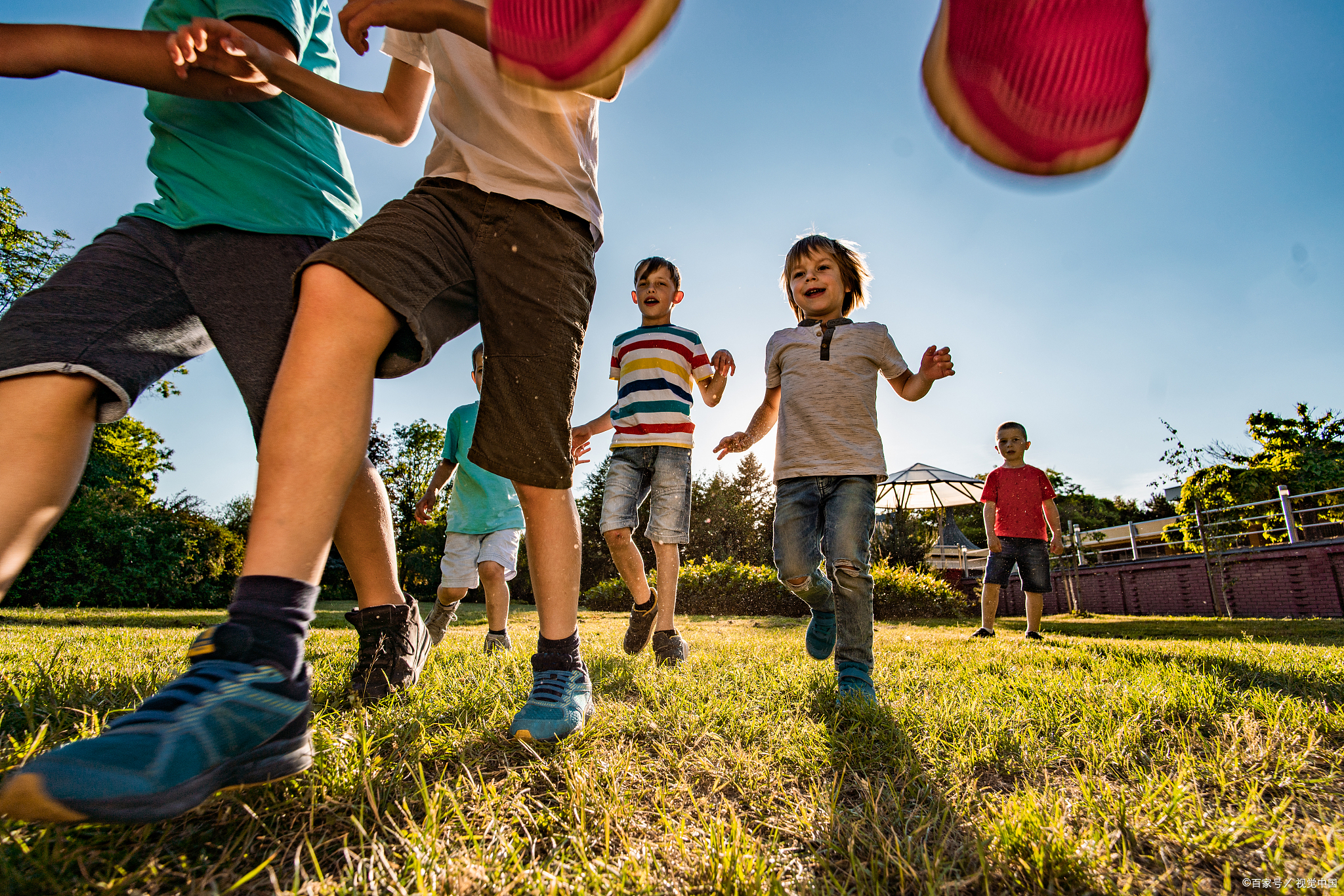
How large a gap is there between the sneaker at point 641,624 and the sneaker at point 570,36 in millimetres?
2759

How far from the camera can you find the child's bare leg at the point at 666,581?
A: 11.8ft

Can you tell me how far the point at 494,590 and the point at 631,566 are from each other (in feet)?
5.40

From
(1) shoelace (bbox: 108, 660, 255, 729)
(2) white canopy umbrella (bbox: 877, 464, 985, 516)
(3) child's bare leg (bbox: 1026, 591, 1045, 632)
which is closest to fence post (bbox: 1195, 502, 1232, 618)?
(2) white canopy umbrella (bbox: 877, 464, 985, 516)

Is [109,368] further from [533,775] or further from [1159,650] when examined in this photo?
[1159,650]

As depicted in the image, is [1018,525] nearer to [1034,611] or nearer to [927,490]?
[1034,611]

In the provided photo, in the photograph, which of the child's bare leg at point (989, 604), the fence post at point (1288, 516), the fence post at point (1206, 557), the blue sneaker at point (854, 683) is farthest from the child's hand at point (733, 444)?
the fence post at point (1288, 516)

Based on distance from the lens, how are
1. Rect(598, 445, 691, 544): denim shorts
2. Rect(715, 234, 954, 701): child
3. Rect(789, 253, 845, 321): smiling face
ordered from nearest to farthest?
1. Rect(715, 234, 954, 701): child
2. Rect(789, 253, 845, 321): smiling face
3. Rect(598, 445, 691, 544): denim shorts

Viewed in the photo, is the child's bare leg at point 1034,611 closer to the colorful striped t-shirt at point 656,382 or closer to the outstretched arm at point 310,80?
the colorful striped t-shirt at point 656,382

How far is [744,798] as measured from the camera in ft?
4.54

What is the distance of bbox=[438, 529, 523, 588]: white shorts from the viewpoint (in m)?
4.68

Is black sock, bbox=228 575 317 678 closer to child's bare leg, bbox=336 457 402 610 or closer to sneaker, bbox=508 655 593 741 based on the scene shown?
sneaker, bbox=508 655 593 741

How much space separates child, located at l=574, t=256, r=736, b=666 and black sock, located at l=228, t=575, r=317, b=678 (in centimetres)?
230

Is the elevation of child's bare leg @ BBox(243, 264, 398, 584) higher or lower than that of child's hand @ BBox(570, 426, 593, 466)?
lower

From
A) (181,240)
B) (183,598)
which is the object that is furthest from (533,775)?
(183,598)
